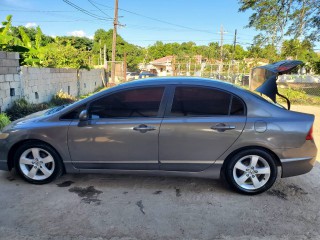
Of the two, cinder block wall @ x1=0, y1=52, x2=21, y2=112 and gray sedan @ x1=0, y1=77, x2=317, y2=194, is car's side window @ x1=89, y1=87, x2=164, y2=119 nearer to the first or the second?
gray sedan @ x1=0, y1=77, x2=317, y2=194

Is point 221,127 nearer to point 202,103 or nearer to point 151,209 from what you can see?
point 202,103

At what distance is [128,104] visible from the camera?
12.6 ft

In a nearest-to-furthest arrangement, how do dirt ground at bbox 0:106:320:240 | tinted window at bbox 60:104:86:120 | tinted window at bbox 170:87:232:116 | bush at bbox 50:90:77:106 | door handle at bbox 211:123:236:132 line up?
dirt ground at bbox 0:106:320:240 → door handle at bbox 211:123:236:132 → tinted window at bbox 170:87:232:116 → tinted window at bbox 60:104:86:120 → bush at bbox 50:90:77:106

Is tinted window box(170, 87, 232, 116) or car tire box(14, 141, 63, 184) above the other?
tinted window box(170, 87, 232, 116)

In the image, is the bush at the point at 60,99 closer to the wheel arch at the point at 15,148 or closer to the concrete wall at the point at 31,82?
the concrete wall at the point at 31,82

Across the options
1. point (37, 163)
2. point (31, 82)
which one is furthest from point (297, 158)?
point (31, 82)

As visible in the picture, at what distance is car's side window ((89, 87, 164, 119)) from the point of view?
3.81m

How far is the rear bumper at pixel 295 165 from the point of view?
12.1ft

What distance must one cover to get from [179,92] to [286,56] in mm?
21658

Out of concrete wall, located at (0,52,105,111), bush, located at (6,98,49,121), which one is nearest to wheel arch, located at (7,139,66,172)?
bush, located at (6,98,49,121)

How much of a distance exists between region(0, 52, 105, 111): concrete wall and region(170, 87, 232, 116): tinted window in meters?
6.00

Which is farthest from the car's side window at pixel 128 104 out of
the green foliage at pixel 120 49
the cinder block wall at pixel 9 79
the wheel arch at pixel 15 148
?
the green foliage at pixel 120 49

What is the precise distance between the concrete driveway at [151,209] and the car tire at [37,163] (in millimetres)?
126

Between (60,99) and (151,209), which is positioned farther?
(60,99)
